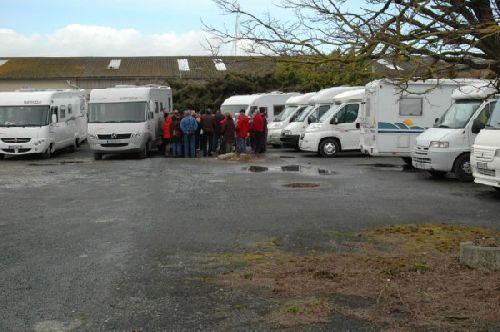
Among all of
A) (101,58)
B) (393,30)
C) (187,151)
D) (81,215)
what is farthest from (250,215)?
(101,58)

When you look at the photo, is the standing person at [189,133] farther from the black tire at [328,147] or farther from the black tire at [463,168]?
the black tire at [463,168]

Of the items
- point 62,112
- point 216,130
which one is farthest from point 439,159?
point 62,112

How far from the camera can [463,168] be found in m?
15.7

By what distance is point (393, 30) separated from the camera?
727 cm

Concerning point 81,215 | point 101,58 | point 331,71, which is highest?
point 101,58

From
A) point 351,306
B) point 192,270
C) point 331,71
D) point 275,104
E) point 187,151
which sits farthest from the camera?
point 275,104

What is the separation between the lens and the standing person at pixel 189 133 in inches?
951

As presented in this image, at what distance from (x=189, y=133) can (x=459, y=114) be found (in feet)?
36.3

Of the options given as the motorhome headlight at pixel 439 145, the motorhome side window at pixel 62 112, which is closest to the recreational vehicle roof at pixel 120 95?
the motorhome side window at pixel 62 112

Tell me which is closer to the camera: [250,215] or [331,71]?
[331,71]

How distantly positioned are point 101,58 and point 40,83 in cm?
834

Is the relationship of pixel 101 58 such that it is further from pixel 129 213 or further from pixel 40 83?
pixel 129 213

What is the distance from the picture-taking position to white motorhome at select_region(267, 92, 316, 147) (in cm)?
2900

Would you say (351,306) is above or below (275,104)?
below
